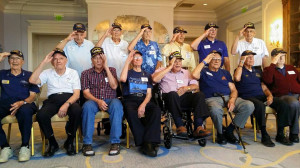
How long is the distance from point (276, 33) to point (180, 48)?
3.43 meters

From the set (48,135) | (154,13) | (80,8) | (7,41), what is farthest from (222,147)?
(7,41)

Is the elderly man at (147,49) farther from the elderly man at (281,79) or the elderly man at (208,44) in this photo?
the elderly man at (281,79)

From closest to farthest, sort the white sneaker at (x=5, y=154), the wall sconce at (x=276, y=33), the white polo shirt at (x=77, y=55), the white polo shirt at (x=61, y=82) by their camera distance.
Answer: the white sneaker at (x=5, y=154) < the white polo shirt at (x=61, y=82) < the white polo shirt at (x=77, y=55) < the wall sconce at (x=276, y=33)

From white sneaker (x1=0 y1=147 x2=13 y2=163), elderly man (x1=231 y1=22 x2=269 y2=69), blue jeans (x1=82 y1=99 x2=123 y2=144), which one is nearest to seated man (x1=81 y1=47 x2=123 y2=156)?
blue jeans (x1=82 y1=99 x2=123 y2=144)

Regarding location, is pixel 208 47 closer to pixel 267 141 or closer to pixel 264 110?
pixel 264 110

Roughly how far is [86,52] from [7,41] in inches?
Answer: 229

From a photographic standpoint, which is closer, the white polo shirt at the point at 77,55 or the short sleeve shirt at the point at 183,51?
the white polo shirt at the point at 77,55

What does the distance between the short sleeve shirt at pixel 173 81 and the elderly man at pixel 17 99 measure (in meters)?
1.49

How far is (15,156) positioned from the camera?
255 cm

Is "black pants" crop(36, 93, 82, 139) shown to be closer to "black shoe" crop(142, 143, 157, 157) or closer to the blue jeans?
the blue jeans

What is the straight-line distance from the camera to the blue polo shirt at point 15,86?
2.67 m

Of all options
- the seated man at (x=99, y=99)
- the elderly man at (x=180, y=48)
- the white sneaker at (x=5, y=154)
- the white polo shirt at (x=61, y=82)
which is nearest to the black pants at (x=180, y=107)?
the seated man at (x=99, y=99)

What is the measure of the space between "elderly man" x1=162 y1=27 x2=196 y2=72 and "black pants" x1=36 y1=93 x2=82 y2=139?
5.27ft

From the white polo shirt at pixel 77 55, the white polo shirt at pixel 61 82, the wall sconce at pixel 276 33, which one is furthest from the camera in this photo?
the wall sconce at pixel 276 33
